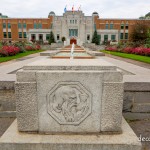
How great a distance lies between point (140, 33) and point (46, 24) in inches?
1283

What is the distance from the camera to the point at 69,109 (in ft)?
7.67

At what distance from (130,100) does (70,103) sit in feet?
5.28

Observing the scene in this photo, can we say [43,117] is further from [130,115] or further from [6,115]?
[130,115]

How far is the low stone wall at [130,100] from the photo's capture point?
133 inches

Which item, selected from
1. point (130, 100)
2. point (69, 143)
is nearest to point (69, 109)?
point (69, 143)

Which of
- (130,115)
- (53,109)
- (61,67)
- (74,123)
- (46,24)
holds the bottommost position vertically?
(130,115)

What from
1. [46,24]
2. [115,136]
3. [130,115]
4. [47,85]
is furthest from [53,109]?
[46,24]

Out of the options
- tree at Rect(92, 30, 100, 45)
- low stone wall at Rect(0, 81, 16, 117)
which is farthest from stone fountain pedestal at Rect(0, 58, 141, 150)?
tree at Rect(92, 30, 100, 45)

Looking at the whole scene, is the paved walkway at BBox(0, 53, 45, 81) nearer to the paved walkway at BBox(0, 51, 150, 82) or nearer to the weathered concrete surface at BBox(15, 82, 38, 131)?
the paved walkway at BBox(0, 51, 150, 82)

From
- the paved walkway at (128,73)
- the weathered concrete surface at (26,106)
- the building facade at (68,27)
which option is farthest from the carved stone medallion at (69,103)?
the building facade at (68,27)

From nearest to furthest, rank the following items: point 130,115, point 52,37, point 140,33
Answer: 1. point 130,115
2. point 140,33
3. point 52,37

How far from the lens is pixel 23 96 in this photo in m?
2.32

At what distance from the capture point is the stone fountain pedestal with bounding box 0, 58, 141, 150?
2.24 m

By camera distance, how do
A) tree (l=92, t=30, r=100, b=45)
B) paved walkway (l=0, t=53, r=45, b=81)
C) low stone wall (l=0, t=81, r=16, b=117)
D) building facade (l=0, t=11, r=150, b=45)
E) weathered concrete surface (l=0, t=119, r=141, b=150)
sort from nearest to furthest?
weathered concrete surface (l=0, t=119, r=141, b=150), low stone wall (l=0, t=81, r=16, b=117), paved walkway (l=0, t=53, r=45, b=81), tree (l=92, t=30, r=100, b=45), building facade (l=0, t=11, r=150, b=45)
